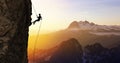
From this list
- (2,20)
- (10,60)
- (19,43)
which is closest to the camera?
(2,20)

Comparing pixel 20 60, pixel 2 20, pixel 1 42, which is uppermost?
pixel 2 20

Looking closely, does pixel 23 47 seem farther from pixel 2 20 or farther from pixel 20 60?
pixel 2 20

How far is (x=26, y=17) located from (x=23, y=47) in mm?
3323

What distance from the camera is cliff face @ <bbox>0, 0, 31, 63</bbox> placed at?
92.1 ft

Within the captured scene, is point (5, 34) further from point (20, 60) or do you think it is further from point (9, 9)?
point (20, 60)

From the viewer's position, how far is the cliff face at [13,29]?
28067 millimetres

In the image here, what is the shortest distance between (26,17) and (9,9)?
16.6ft

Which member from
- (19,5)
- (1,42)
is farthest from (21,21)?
(1,42)

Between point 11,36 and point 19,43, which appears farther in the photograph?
point 19,43

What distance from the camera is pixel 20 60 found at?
32344mm

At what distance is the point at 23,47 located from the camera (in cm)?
3322

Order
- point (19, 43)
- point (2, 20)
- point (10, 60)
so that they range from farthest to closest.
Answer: point (19, 43) → point (10, 60) → point (2, 20)

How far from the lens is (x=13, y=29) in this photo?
2916 centimetres

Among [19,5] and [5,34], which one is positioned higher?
[19,5]
